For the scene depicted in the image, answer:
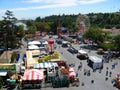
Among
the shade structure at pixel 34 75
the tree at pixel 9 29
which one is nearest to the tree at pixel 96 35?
the tree at pixel 9 29

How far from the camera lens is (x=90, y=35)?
64.4 metres

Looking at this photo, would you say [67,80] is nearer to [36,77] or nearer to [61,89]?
[61,89]

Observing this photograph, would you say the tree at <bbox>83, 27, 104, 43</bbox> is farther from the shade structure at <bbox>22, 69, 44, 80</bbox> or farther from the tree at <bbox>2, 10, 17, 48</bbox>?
the shade structure at <bbox>22, 69, 44, 80</bbox>

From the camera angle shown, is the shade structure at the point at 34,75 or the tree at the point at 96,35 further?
the tree at the point at 96,35

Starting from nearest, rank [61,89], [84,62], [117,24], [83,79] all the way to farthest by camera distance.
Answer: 1. [61,89]
2. [83,79]
3. [84,62]
4. [117,24]

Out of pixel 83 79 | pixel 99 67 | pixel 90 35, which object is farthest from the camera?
pixel 90 35

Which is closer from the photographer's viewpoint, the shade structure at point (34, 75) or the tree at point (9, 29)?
the shade structure at point (34, 75)

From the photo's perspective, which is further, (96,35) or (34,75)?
(96,35)

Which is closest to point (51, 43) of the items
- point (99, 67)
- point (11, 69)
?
point (99, 67)

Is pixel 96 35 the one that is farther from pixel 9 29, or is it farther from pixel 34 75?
pixel 34 75

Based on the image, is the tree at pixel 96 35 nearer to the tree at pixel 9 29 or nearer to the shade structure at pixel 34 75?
the tree at pixel 9 29

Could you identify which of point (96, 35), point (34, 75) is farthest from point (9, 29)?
point (34, 75)

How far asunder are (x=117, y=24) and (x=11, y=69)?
96.4 m

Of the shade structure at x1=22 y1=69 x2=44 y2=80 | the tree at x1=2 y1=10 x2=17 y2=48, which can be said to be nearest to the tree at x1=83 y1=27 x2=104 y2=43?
the tree at x1=2 y1=10 x2=17 y2=48
